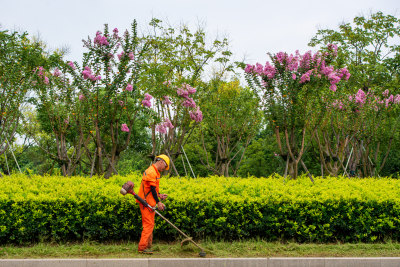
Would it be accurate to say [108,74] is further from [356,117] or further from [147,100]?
[356,117]

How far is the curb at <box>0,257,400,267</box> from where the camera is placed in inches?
189

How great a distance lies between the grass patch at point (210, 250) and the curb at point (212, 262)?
24 centimetres

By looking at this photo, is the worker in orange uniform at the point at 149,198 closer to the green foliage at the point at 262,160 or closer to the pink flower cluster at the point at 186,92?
the pink flower cluster at the point at 186,92

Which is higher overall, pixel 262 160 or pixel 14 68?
pixel 14 68

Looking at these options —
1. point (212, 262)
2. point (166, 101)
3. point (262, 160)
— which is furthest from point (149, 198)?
point (262, 160)

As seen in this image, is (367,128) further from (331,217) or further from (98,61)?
(98,61)

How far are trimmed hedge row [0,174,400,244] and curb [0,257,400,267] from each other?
2.93ft

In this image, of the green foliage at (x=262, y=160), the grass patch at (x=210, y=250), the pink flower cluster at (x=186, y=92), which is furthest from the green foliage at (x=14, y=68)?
the green foliage at (x=262, y=160)

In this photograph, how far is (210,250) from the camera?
5406 mm

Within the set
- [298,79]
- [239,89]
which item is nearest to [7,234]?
[298,79]

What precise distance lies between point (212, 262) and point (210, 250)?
1.53ft

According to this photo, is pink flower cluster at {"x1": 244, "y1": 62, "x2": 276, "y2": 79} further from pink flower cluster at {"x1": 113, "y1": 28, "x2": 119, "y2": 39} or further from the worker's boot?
the worker's boot

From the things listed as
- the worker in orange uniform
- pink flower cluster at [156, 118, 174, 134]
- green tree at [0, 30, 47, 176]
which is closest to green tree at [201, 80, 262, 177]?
pink flower cluster at [156, 118, 174, 134]

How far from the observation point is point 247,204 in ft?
19.6
